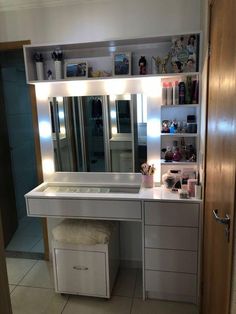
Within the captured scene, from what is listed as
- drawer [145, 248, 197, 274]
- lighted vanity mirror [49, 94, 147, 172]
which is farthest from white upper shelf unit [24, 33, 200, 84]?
drawer [145, 248, 197, 274]

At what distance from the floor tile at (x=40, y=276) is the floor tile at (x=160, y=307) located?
30.9 inches

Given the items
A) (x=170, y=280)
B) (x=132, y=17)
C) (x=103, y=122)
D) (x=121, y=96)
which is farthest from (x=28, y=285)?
(x=132, y=17)

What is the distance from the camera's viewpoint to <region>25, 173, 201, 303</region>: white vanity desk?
201 centimetres

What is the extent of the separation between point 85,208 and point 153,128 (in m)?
0.88

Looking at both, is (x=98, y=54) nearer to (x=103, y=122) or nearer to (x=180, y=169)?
(x=103, y=122)

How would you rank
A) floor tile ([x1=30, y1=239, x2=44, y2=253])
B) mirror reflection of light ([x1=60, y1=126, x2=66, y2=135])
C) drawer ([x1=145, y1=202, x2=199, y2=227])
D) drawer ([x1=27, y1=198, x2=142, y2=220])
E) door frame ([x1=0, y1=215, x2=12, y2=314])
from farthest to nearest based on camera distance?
floor tile ([x1=30, y1=239, x2=44, y2=253]) → mirror reflection of light ([x1=60, y1=126, x2=66, y2=135]) → drawer ([x1=27, y1=198, x2=142, y2=220]) → drawer ([x1=145, y1=202, x2=199, y2=227]) → door frame ([x1=0, y1=215, x2=12, y2=314])

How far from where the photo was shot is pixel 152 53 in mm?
2252

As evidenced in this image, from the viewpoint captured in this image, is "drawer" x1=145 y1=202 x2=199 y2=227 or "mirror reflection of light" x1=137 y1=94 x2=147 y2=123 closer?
"drawer" x1=145 y1=202 x2=199 y2=227

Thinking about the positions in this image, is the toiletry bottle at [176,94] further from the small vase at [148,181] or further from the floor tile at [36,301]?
the floor tile at [36,301]

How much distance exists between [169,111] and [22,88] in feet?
5.39

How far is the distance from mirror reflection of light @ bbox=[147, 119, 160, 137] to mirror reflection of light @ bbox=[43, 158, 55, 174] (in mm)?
978

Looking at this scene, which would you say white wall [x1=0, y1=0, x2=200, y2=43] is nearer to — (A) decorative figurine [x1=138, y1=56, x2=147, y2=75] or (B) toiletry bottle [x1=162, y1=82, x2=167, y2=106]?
(A) decorative figurine [x1=138, y1=56, x2=147, y2=75]

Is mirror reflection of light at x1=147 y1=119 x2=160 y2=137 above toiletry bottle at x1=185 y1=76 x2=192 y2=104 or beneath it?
beneath

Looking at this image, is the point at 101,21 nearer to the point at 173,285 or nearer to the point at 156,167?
the point at 156,167
